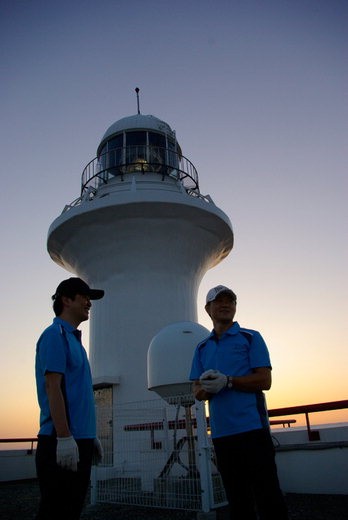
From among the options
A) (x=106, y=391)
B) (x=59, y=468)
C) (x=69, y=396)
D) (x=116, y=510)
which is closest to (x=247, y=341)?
(x=69, y=396)

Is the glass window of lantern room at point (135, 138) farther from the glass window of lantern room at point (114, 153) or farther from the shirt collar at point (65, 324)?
the shirt collar at point (65, 324)

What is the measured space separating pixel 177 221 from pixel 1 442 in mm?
7309

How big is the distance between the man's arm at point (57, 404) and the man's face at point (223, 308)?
53.8 inches

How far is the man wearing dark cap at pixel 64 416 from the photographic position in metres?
2.53

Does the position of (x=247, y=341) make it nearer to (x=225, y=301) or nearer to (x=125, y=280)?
(x=225, y=301)

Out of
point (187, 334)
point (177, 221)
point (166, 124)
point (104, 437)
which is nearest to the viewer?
point (187, 334)

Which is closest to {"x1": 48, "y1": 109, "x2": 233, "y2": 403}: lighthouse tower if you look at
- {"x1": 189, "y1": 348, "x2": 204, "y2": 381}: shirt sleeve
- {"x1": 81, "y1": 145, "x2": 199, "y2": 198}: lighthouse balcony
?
{"x1": 81, "y1": 145, "x2": 199, "y2": 198}: lighthouse balcony

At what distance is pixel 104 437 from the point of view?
28.4ft

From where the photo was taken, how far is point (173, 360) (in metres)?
6.91

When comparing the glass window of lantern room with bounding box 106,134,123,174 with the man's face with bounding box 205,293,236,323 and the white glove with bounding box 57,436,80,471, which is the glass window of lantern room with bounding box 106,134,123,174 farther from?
the white glove with bounding box 57,436,80,471

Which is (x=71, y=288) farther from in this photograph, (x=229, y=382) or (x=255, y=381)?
(x=255, y=381)

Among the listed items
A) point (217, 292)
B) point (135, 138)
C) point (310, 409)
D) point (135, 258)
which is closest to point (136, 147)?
point (135, 138)

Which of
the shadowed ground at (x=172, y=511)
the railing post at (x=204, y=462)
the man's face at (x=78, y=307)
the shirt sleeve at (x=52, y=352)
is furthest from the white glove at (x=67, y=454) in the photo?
the shadowed ground at (x=172, y=511)

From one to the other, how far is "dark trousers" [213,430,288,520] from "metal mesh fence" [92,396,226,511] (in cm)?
297
